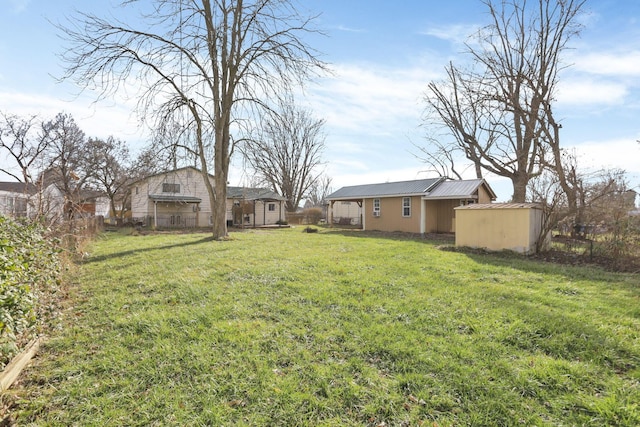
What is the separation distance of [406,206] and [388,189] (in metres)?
2.08

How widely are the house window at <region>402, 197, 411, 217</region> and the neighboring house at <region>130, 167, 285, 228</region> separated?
11.7m

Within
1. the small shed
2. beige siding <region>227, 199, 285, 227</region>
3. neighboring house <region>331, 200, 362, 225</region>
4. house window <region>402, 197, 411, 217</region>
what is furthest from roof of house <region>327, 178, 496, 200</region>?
beige siding <region>227, 199, 285, 227</region>

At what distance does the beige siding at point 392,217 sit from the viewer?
18.3 m

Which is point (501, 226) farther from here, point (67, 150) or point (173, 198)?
point (67, 150)

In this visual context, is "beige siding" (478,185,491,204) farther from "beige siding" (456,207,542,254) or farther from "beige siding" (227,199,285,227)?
"beige siding" (227,199,285,227)

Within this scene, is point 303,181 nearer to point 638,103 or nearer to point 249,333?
point 638,103

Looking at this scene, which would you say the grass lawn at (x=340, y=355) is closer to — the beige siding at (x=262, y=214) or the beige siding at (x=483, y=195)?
the beige siding at (x=483, y=195)

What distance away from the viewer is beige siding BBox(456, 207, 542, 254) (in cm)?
1001

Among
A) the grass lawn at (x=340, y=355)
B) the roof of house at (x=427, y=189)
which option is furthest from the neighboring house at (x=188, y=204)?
the grass lawn at (x=340, y=355)

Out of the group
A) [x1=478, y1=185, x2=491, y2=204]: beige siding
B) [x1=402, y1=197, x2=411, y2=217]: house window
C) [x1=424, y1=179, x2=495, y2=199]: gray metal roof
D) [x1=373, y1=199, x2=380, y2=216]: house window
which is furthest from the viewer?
[x1=373, y1=199, x2=380, y2=216]: house window

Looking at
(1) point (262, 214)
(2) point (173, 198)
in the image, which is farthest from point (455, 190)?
(2) point (173, 198)

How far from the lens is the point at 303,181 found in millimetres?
39250

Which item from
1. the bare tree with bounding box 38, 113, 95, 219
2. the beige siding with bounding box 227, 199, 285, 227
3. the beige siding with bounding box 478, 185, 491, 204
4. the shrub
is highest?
the bare tree with bounding box 38, 113, 95, 219

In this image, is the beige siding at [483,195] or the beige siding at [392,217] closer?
the beige siding at [483,195]
